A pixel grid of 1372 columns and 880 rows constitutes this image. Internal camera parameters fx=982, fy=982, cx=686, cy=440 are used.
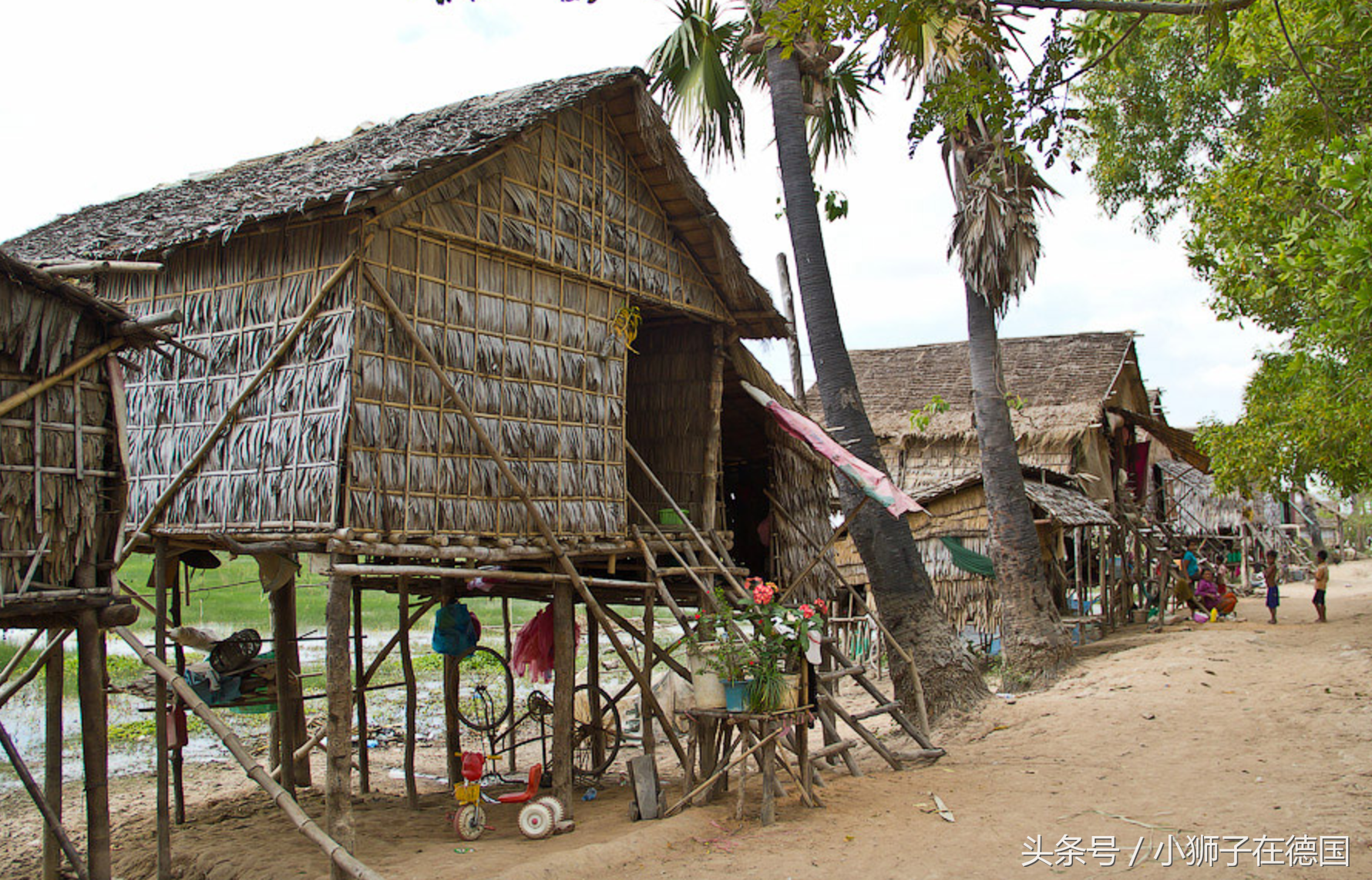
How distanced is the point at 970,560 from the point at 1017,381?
6672 mm

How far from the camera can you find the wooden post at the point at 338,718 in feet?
21.4

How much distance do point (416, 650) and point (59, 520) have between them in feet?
52.6

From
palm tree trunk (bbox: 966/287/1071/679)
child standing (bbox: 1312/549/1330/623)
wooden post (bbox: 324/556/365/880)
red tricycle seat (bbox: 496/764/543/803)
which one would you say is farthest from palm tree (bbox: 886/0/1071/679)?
wooden post (bbox: 324/556/365/880)

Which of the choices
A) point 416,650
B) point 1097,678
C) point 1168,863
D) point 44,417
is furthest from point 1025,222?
point 416,650

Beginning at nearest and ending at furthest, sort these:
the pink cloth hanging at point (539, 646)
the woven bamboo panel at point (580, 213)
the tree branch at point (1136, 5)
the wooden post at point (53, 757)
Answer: the tree branch at point (1136, 5)
the wooden post at point (53, 757)
the woven bamboo panel at point (580, 213)
the pink cloth hanging at point (539, 646)

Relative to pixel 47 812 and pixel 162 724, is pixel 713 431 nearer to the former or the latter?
pixel 162 724

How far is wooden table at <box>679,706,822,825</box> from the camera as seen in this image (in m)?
7.52

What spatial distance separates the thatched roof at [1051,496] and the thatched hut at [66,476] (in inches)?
490

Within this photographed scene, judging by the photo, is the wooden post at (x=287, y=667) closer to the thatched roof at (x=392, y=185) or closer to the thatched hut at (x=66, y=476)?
the thatched hut at (x=66, y=476)

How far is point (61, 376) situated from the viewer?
238 inches

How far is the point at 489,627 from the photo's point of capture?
2364cm

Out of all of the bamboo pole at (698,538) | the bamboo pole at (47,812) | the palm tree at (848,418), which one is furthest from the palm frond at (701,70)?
the bamboo pole at (47,812)

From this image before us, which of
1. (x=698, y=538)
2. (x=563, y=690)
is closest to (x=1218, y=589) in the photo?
(x=698, y=538)

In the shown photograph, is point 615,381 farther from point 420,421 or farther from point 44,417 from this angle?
point 44,417
